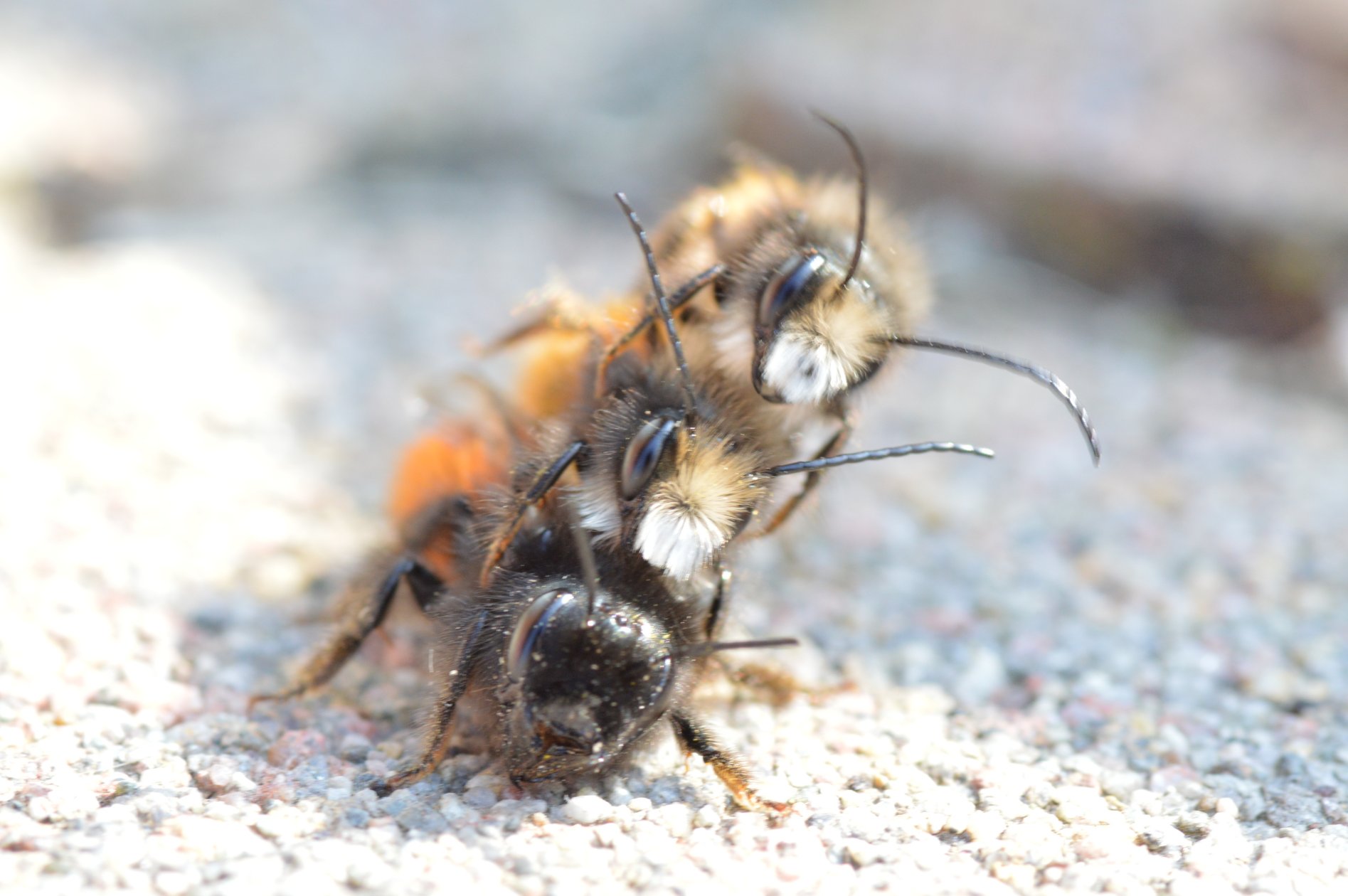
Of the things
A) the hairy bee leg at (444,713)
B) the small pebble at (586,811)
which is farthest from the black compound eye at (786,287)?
the small pebble at (586,811)

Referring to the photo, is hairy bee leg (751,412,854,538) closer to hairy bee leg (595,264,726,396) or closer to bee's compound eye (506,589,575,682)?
hairy bee leg (595,264,726,396)

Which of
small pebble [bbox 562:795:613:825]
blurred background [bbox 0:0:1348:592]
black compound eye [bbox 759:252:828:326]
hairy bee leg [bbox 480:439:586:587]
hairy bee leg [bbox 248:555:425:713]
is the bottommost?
small pebble [bbox 562:795:613:825]

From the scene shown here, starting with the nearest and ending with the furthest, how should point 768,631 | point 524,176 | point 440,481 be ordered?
point 440,481 < point 768,631 < point 524,176

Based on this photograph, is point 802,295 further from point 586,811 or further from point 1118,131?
point 1118,131

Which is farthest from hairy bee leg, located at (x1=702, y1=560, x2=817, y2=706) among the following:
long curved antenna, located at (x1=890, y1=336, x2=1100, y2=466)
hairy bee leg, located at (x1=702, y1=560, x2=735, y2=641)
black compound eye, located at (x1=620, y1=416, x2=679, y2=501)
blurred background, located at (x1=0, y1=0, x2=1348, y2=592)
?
blurred background, located at (x1=0, y1=0, x2=1348, y2=592)

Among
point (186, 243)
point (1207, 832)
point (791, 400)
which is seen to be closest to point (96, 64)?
point (186, 243)

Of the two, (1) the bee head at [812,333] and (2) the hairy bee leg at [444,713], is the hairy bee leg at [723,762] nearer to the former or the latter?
(2) the hairy bee leg at [444,713]

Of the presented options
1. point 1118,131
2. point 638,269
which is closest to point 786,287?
point 638,269
